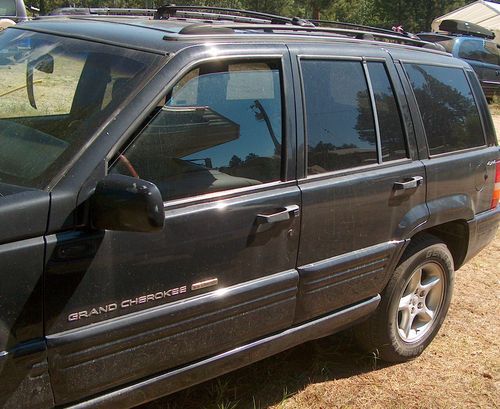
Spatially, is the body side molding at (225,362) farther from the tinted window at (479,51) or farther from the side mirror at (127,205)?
the tinted window at (479,51)

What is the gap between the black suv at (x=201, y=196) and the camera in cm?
204

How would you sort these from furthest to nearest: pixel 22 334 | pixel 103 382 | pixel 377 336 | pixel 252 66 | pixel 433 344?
pixel 433 344, pixel 377 336, pixel 252 66, pixel 103 382, pixel 22 334

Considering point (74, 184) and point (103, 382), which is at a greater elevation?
point (74, 184)

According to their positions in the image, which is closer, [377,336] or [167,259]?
[167,259]

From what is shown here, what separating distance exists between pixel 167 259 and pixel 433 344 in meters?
2.44

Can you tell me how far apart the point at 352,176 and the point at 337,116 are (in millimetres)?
316

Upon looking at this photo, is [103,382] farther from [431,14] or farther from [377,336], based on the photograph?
[431,14]

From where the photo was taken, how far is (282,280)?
275 cm

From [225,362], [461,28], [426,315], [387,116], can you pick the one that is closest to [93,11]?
[387,116]

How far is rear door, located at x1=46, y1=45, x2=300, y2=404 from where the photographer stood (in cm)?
211

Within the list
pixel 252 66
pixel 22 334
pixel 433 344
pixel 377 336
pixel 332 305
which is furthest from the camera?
pixel 433 344

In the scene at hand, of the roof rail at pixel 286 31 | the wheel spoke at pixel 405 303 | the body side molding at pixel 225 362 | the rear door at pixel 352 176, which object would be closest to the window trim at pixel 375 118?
the rear door at pixel 352 176

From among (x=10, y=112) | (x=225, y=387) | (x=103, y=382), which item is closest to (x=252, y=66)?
(x=10, y=112)

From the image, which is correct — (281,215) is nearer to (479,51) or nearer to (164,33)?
(164,33)
